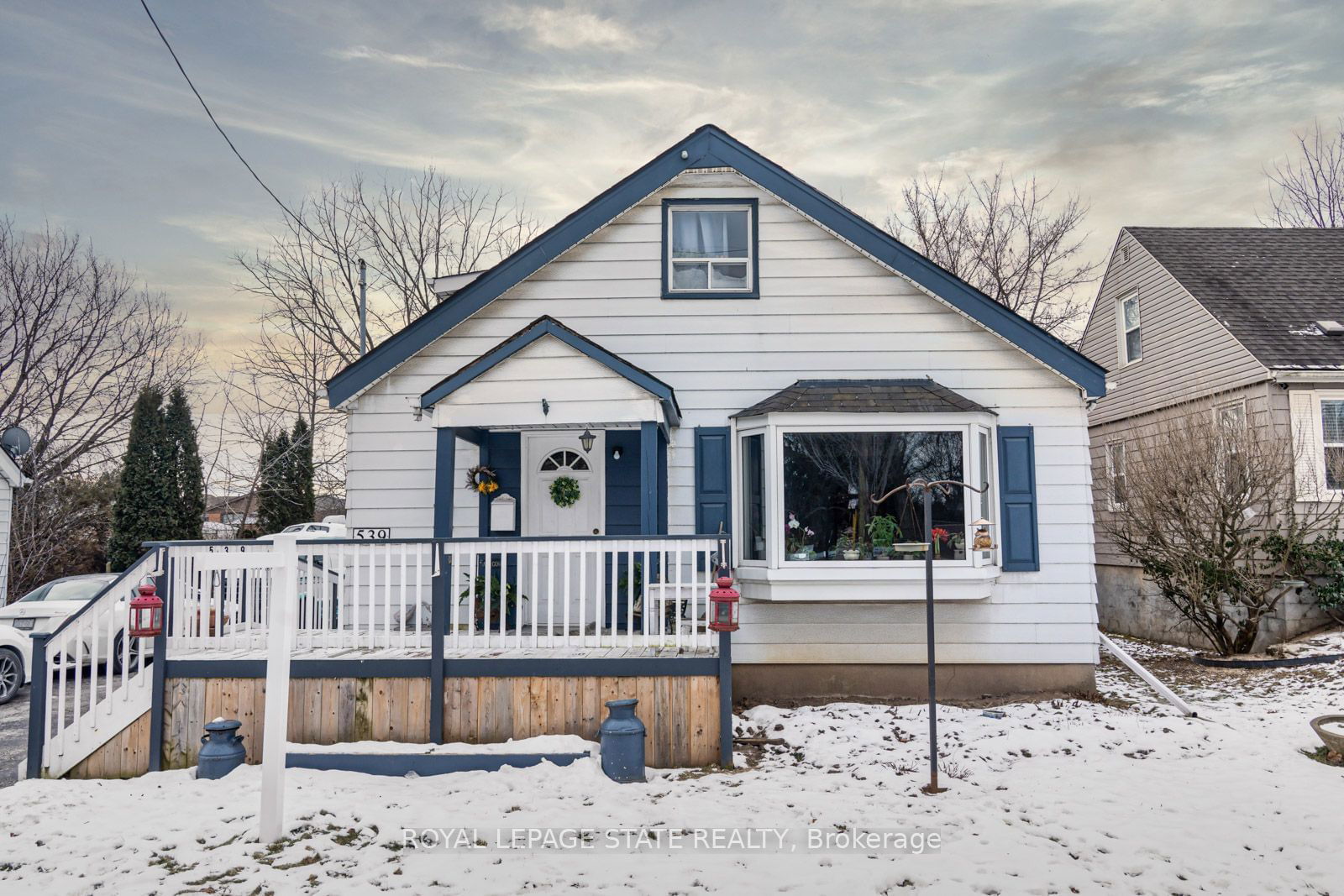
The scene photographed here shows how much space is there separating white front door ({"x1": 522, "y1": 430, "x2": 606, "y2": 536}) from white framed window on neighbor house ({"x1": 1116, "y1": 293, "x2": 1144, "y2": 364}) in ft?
39.6

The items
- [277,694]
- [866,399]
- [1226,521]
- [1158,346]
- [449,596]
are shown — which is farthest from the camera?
[1158,346]

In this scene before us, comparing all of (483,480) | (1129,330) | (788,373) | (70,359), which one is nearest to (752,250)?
(788,373)

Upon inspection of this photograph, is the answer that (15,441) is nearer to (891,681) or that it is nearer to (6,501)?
(6,501)

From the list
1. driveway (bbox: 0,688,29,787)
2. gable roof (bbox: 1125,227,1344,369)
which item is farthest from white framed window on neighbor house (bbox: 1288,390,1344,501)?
driveway (bbox: 0,688,29,787)

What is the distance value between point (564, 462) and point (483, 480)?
859 millimetres

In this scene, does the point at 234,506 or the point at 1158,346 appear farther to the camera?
the point at 234,506

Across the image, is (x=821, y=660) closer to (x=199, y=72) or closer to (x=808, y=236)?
(x=808, y=236)

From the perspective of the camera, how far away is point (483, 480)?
816 cm

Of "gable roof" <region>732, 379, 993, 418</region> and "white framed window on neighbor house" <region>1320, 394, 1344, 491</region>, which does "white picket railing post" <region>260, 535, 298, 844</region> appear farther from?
"white framed window on neighbor house" <region>1320, 394, 1344, 491</region>

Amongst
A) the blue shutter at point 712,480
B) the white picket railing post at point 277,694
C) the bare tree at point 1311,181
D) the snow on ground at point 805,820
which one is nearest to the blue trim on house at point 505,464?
the blue shutter at point 712,480

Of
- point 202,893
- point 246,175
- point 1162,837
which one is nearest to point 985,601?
point 1162,837

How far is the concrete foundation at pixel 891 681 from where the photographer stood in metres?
8.02

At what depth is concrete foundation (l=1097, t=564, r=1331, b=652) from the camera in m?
11.7

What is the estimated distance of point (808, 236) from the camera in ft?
27.8
